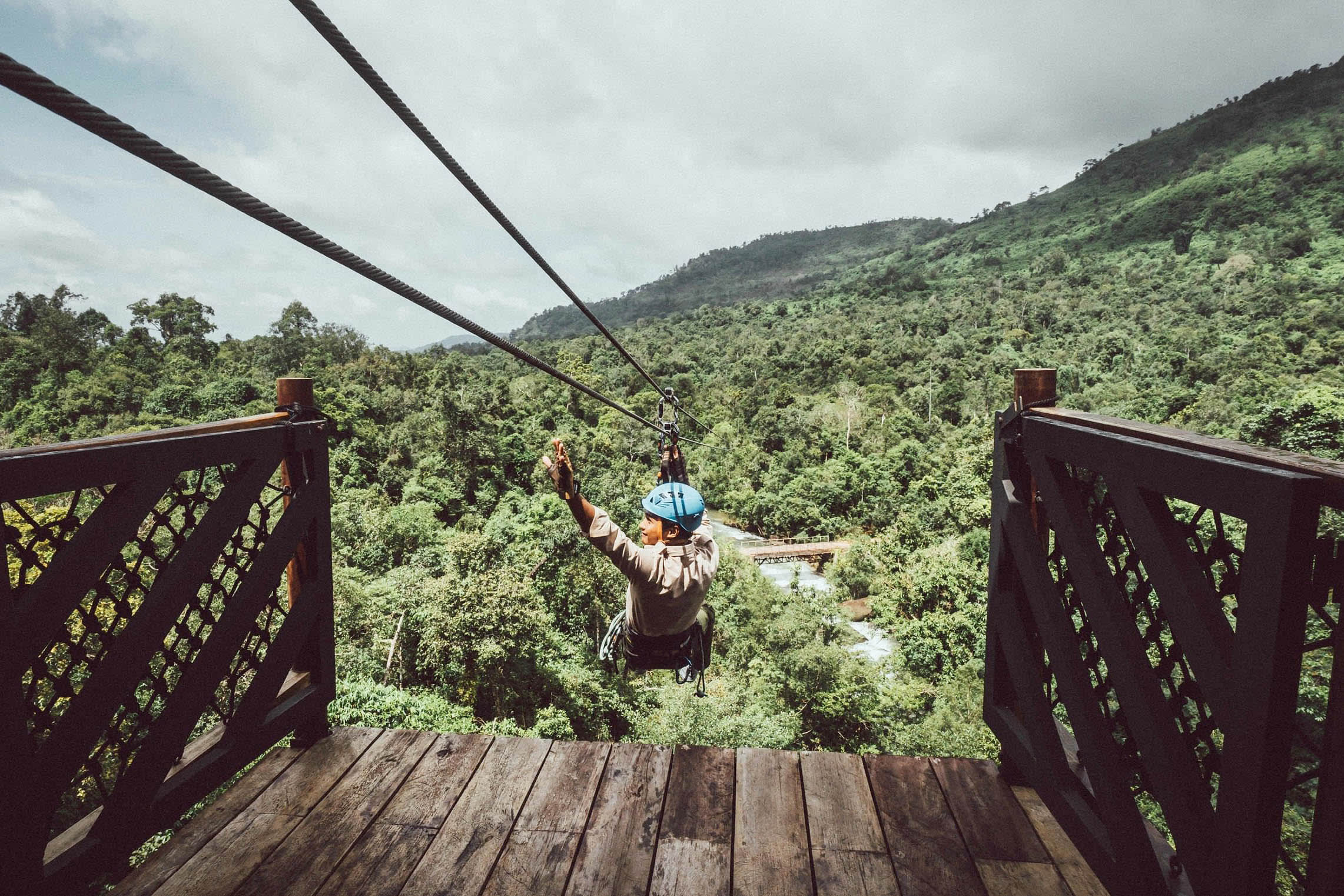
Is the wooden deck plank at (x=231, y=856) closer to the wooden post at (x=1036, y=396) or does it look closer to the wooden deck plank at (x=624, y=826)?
the wooden deck plank at (x=624, y=826)

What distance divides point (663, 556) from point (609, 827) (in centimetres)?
84

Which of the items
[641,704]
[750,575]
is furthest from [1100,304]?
[641,704]

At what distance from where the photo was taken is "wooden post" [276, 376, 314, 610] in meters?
2.14

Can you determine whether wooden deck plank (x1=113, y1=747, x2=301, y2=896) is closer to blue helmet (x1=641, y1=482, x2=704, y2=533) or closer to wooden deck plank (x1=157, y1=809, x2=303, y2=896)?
wooden deck plank (x1=157, y1=809, x2=303, y2=896)

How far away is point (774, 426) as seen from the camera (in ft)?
133

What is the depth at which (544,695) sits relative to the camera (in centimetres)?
1583

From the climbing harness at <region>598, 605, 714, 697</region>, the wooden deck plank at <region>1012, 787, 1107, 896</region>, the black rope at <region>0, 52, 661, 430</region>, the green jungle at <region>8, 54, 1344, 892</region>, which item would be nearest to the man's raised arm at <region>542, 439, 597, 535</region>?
the black rope at <region>0, 52, 661, 430</region>

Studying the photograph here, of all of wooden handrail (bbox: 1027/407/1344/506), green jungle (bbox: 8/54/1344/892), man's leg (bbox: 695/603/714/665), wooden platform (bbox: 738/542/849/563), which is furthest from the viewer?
wooden platform (bbox: 738/542/849/563)

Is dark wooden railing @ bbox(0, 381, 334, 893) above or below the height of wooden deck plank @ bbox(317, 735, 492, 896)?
above

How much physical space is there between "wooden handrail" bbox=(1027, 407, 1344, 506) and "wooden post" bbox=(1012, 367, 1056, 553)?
30 cm

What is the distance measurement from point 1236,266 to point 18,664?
82010 mm

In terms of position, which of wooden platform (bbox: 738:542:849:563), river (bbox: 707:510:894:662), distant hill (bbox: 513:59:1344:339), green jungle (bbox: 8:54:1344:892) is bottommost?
river (bbox: 707:510:894:662)

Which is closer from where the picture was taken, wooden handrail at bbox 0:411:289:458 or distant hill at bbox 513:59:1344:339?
wooden handrail at bbox 0:411:289:458

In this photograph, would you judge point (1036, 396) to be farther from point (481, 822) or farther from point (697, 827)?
point (481, 822)
